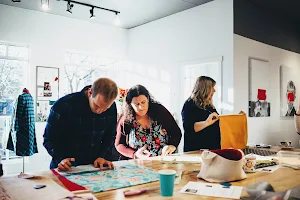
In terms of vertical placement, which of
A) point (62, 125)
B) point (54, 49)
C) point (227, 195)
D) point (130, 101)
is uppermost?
point (54, 49)

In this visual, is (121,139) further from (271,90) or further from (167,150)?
(271,90)

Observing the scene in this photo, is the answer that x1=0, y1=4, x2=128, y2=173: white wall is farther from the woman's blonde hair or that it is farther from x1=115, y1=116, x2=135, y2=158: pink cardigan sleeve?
the woman's blonde hair

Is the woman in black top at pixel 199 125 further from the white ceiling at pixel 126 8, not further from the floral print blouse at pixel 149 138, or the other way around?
the white ceiling at pixel 126 8

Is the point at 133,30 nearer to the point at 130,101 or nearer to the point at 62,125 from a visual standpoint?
the point at 130,101

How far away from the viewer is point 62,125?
1912 millimetres

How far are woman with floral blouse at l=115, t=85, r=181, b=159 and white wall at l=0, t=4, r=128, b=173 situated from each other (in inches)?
124

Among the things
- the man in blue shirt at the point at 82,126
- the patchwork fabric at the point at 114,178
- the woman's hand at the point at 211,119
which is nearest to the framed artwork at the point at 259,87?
the woman's hand at the point at 211,119

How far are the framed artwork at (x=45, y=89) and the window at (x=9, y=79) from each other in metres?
0.27

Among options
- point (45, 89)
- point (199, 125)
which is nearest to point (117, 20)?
point (45, 89)

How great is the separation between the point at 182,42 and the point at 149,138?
2.91 meters

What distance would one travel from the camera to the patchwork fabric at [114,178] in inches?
51.9

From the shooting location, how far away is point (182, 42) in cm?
475

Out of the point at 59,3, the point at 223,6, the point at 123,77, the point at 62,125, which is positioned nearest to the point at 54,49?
the point at 59,3

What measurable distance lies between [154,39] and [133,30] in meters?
0.77
